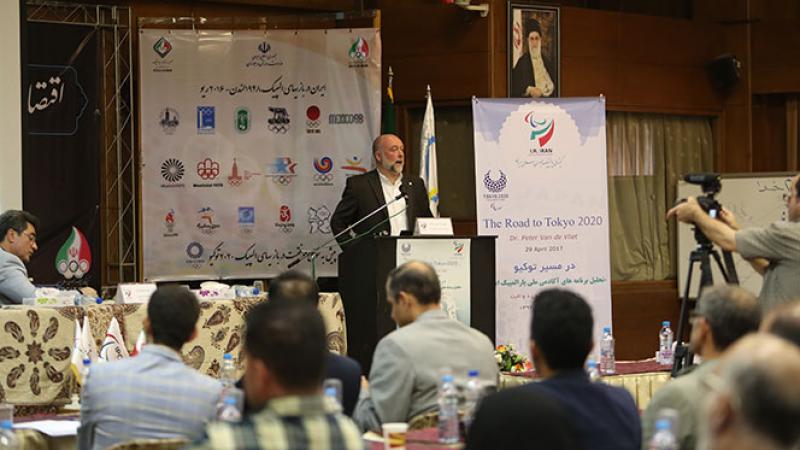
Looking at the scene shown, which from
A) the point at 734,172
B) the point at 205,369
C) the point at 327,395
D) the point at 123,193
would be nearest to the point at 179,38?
the point at 123,193

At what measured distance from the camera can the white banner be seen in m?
7.86

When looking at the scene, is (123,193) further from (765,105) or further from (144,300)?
(765,105)

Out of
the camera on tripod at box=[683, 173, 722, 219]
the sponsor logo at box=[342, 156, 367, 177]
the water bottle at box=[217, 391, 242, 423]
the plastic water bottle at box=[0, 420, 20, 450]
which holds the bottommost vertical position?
the plastic water bottle at box=[0, 420, 20, 450]

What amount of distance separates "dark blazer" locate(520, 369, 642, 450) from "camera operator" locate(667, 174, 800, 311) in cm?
193

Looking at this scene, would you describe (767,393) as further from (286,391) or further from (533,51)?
(533,51)

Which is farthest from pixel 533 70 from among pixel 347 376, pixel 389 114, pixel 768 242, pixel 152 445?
pixel 152 445

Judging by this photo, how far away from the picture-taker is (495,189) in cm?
955

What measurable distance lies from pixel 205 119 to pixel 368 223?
1.94 m

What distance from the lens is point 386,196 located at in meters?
8.72

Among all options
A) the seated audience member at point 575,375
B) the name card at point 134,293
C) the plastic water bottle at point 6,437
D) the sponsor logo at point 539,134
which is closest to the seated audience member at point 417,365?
the seated audience member at point 575,375

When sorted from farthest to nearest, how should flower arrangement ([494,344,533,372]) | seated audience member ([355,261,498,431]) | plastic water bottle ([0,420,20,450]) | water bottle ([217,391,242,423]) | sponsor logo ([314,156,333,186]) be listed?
sponsor logo ([314,156,333,186])
flower arrangement ([494,344,533,372])
seated audience member ([355,261,498,431])
plastic water bottle ([0,420,20,450])
water bottle ([217,391,242,423])

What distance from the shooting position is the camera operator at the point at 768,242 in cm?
531

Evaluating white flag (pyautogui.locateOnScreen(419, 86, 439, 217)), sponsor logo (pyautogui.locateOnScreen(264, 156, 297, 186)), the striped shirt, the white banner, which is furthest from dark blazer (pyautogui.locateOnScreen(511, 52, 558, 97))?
the striped shirt

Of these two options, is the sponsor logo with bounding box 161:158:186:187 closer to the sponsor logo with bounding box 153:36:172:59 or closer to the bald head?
the sponsor logo with bounding box 153:36:172:59
